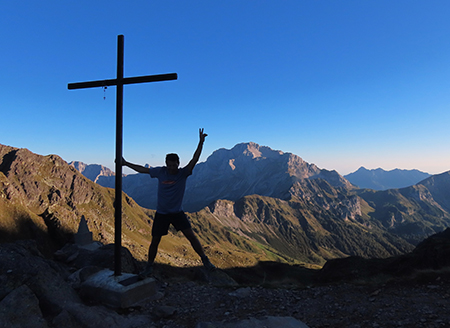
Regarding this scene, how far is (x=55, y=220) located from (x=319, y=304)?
122 meters

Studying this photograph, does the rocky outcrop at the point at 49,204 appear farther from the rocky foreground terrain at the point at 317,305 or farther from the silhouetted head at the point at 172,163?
the silhouetted head at the point at 172,163

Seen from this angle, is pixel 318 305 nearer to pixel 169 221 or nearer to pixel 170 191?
pixel 169 221

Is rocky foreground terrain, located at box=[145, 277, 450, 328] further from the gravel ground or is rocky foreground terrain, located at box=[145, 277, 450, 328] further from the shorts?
the shorts

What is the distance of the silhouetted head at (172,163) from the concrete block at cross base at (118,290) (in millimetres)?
3981

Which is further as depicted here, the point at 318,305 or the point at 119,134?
the point at 119,134

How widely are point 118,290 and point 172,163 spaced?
4332 millimetres

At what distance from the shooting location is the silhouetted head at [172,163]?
8468 mm

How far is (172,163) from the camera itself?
8.45 meters

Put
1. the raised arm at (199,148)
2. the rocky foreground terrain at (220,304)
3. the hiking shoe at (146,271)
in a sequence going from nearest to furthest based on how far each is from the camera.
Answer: the rocky foreground terrain at (220,304) < the raised arm at (199,148) < the hiking shoe at (146,271)

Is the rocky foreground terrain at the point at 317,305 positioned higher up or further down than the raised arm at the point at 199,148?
further down

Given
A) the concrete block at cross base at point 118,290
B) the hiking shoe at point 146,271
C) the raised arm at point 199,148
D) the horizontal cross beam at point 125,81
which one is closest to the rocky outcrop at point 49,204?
the concrete block at cross base at point 118,290

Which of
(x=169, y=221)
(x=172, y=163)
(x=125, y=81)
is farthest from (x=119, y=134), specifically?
(x=169, y=221)

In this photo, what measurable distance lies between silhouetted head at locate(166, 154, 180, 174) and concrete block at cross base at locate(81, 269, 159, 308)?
3981 mm

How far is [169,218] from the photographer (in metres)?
8.50
